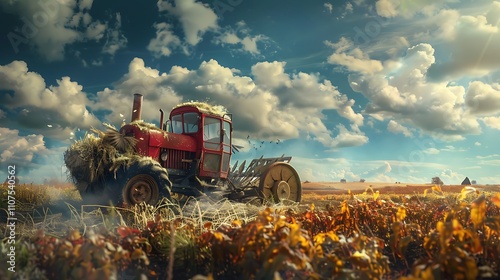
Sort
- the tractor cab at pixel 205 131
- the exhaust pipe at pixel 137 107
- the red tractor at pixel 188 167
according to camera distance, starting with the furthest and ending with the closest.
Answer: the tractor cab at pixel 205 131
the exhaust pipe at pixel 137 107
the red tractor at pixel 188 167

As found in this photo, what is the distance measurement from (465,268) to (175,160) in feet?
24.9

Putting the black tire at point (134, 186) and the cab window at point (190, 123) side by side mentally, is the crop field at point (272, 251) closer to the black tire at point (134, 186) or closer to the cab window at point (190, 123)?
the black tire at point (134, 186)

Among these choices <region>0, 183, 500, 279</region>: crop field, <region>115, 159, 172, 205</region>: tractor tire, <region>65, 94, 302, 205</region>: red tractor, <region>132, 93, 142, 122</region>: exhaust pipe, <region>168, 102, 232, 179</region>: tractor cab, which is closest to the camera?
<region>0, 183, 500, 279</region>: crop field

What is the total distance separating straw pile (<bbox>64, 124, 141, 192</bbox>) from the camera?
302 inches

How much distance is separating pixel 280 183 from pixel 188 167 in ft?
7.89

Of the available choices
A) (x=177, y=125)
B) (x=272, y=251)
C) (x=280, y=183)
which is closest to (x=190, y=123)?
(x=177, y=125)

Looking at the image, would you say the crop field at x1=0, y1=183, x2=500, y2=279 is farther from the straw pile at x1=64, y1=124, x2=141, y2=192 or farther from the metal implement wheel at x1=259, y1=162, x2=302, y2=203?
the metal implement wheel at x1=259, y1=162, x2=302, y2=203

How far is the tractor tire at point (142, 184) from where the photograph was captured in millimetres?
7305

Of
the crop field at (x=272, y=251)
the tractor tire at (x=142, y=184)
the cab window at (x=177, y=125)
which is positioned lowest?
the crop field at (x=272, y=251)

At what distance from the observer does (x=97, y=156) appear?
7.77 meters

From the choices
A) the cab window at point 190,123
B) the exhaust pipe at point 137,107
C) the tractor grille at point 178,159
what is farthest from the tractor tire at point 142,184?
the cab window at point 190,123

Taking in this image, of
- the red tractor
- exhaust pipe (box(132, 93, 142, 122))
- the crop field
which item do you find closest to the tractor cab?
the red tractor

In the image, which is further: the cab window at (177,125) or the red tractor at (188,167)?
the cab window at (177,125)

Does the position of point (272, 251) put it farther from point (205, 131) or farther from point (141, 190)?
point (205, 131)
